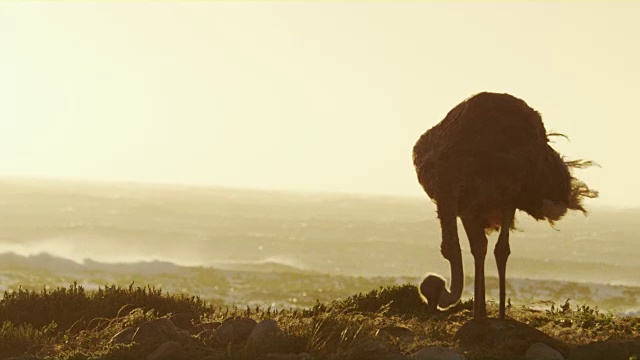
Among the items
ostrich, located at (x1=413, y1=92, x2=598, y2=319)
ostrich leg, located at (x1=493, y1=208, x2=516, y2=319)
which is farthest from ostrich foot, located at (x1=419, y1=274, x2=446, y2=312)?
ostrich leg, located at (x1=493, y1=208, x2=516, y2=319)

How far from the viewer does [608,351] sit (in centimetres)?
1078

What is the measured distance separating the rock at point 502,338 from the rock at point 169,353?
12.5 feet

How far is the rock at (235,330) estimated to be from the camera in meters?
11.9

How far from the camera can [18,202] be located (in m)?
122

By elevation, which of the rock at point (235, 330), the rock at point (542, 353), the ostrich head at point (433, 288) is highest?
the ostrich head at point (433, 288)

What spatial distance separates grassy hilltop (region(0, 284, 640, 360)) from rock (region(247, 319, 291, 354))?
2 cm

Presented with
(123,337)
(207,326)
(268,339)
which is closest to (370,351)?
(268,339)

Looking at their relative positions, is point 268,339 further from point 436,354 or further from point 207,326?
point 436,354

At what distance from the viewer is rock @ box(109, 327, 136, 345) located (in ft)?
40.0

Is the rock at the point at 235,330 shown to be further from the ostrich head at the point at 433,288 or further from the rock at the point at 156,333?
the ostrich head at the point at 433,288

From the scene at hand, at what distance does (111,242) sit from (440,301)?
206 ft

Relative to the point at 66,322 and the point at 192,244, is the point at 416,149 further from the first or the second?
the point at 192,244

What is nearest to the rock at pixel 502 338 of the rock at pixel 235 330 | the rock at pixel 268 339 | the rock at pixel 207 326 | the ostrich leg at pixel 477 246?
the ostrich leg at pixel 477 246

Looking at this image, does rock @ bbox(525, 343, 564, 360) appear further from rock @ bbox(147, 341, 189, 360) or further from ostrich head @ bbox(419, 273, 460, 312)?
rock @ bbox(147, 341, 189, 360)
